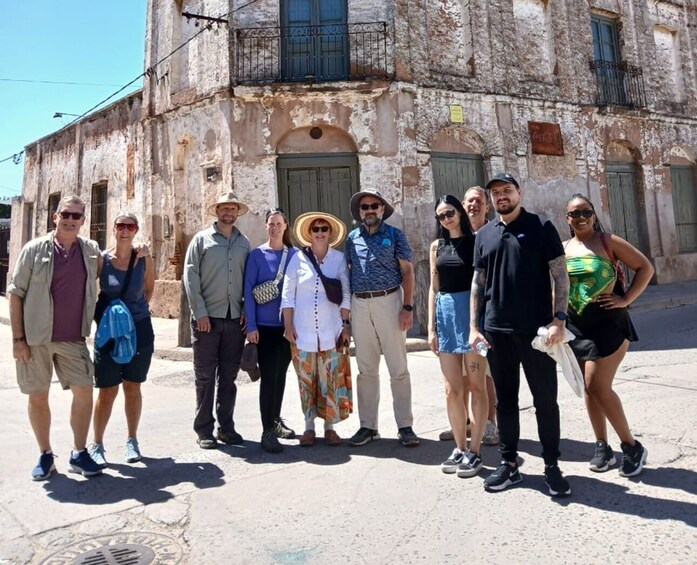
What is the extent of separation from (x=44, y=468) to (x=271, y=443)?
157cm

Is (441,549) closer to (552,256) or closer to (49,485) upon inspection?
(552,256)

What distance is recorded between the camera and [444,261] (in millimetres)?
3727

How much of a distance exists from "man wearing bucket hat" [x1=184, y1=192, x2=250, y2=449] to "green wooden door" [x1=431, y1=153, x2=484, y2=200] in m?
7.96

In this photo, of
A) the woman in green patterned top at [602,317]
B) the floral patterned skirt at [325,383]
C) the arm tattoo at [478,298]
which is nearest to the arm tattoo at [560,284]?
the woman in green patterned top at [602,317]

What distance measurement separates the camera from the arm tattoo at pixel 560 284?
3.05m

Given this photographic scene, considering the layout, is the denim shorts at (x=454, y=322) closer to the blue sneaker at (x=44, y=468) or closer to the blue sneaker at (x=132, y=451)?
the blue sneaker at (x=132, y=451)

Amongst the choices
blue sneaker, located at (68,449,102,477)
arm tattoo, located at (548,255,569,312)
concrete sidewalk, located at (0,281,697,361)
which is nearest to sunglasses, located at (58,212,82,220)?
blue sneaker, located at (68,449,102,477)

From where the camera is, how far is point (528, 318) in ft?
10.1

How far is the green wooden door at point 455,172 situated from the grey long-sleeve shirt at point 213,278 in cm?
792

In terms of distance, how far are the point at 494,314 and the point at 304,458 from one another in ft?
5.93

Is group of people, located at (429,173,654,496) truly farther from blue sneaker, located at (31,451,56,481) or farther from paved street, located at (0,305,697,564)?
blue sneaker, located at (31,451,56,481)

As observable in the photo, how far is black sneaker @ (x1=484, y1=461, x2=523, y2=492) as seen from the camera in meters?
3.17

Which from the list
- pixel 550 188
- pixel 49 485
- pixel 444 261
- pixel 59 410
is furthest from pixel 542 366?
pixel 550 188

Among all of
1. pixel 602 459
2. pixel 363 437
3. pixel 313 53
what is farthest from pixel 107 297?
pixel 313 53
